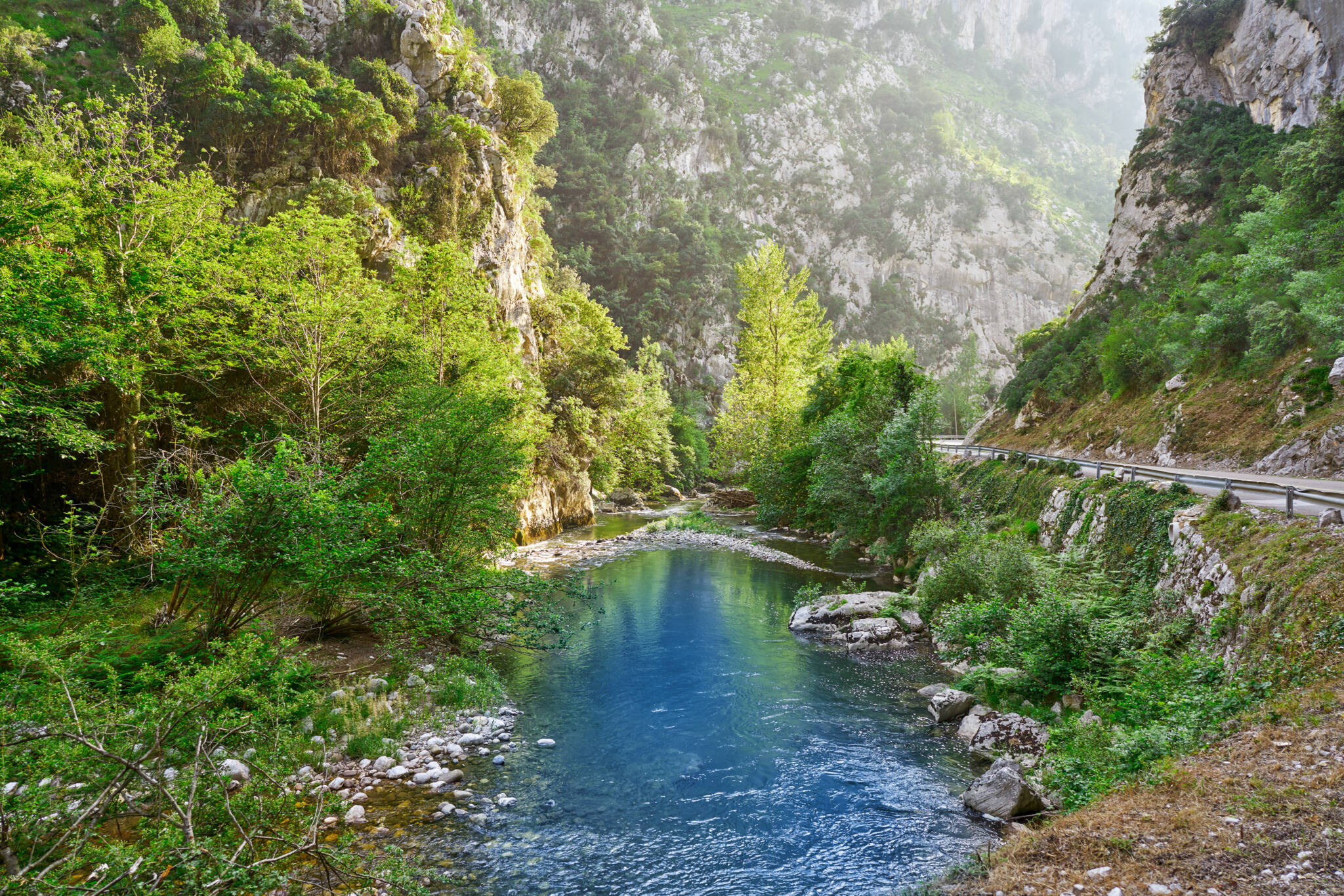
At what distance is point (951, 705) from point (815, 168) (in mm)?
109556

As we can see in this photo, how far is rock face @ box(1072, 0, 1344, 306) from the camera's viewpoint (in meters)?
26.3

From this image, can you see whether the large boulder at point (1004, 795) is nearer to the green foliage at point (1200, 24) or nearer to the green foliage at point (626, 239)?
the green foliage at point (1200, 24)

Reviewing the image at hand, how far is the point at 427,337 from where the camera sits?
72.3 ft

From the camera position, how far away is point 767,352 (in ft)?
157

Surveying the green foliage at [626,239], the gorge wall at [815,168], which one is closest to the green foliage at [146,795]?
the green foliage at [626,239]

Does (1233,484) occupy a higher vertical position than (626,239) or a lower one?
lower

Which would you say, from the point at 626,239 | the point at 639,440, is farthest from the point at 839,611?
the point at 626,239

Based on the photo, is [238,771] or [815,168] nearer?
Result: [238,771]

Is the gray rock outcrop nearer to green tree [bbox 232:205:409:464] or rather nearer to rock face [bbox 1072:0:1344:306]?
green tree [bbox 232:205:409:464]

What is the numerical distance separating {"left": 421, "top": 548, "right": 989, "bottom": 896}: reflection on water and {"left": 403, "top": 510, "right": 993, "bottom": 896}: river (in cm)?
3

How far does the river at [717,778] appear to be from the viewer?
7.38 meters

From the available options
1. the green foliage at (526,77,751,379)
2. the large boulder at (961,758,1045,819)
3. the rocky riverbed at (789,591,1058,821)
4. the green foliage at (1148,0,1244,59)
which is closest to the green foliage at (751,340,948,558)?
the rocky riverbed at (789,591,1058,821)

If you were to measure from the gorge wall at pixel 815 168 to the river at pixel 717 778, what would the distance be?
59.6 metres

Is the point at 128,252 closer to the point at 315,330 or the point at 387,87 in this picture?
the point at 315,330
